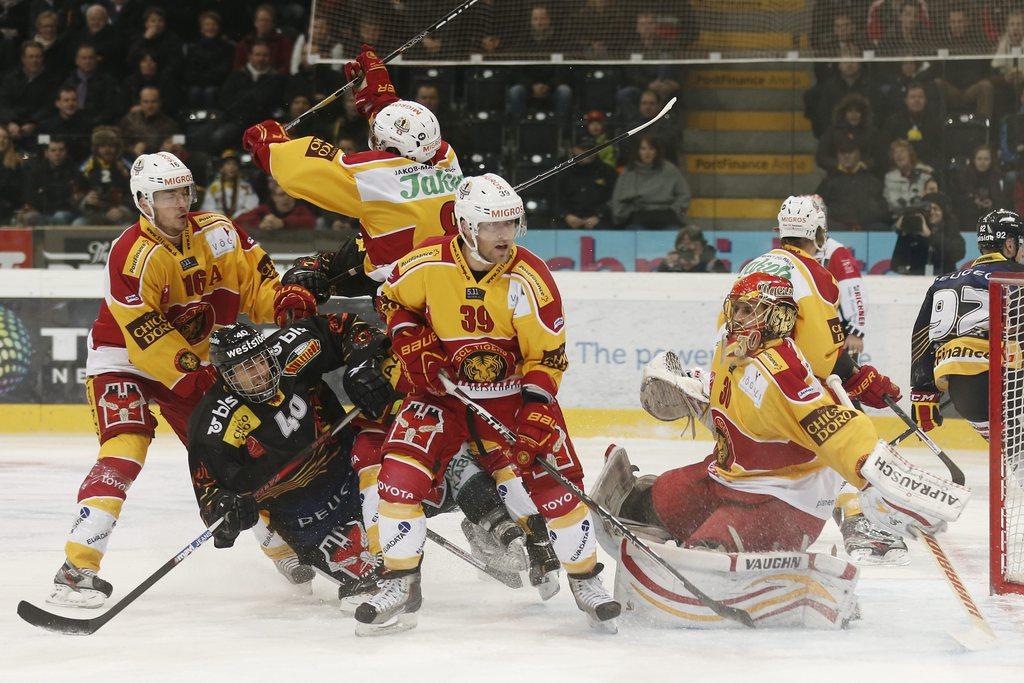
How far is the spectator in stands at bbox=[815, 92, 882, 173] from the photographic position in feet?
26.4

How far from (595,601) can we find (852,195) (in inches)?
184

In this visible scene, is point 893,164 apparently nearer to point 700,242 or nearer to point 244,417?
point 700,242

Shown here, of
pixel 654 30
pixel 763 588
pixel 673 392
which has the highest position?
A: pixel 654 30

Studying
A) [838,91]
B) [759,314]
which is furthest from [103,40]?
[759,314]

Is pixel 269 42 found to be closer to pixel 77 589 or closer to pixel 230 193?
pixel 230 193

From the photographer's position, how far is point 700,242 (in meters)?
7.55

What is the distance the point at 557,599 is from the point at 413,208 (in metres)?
1.27

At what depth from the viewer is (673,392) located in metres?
4.09

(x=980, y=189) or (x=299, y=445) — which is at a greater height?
(x=980, y=189)

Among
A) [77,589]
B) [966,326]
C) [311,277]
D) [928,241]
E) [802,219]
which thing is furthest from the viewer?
[928,241]

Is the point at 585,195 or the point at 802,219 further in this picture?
the point at 585,195

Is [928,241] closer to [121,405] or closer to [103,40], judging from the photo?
[121,405]

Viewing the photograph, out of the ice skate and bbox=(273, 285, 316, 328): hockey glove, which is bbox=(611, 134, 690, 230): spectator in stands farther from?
the ice skate

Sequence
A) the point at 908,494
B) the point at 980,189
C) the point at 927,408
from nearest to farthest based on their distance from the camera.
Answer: the point at 908,494 < the point at 927,408 < the point at 980,189
